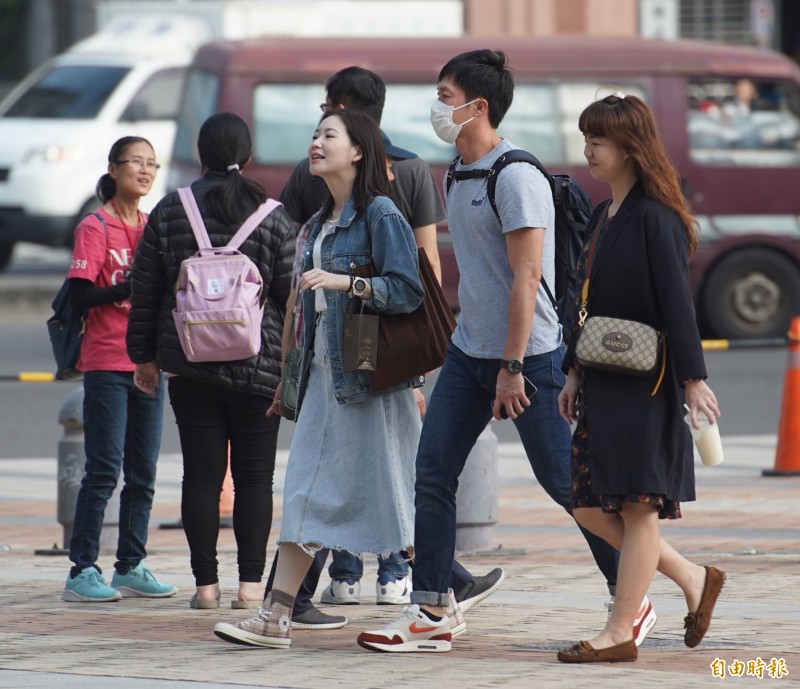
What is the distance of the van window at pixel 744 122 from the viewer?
53.3 ft

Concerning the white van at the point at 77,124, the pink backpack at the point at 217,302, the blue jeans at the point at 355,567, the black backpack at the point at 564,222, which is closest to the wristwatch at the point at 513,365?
the black backpack at the point at 564,222

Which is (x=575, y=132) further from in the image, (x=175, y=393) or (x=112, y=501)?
(x=175, y=393)

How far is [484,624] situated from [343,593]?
0.71 m

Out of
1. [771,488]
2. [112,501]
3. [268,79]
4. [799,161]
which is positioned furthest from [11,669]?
[799,161]

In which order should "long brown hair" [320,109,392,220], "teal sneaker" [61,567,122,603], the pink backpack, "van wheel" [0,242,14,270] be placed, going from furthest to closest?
"van wheel" [0,242,14,270], "teal sneaker" [61,567,122,603], the pink backpack, "long brown hair" [320,109,392,220]

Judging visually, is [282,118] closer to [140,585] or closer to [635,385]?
[140,585]

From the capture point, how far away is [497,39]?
1653 cm

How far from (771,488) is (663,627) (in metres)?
3.82

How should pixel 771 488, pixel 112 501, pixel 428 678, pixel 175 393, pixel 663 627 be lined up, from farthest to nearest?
pixel 771 488 → pixel 112 501 → pixel 175 393 → pixel 663 627 → pixel 428 678

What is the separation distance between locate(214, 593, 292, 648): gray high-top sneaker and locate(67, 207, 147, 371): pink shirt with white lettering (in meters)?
1.38

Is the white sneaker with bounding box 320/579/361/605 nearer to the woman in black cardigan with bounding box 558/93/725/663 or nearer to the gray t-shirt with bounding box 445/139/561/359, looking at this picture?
the gray t-shirt with bounding box 445/139/561/359

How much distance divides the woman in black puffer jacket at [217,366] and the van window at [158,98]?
14.1m

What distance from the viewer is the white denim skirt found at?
5.73 meters

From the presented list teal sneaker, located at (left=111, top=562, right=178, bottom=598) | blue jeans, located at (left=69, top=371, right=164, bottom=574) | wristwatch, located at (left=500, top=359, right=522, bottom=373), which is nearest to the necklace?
blue jeans, located at (left=69, top=371, right=164, bottom=574)
